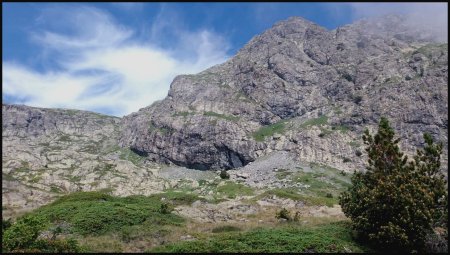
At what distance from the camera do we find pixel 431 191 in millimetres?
33688

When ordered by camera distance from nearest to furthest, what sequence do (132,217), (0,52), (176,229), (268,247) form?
(0,52) < (268,247) < (176,229) < (132,217)

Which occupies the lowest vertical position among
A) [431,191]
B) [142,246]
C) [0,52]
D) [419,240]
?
[142,246]

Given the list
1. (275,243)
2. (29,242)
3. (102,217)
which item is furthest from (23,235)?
(275,243)

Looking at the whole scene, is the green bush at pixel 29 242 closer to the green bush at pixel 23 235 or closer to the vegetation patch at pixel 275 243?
the green bush at pixel 23 235

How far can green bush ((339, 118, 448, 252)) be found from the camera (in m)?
32.1

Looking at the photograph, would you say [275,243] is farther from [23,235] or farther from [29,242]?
[23,235]

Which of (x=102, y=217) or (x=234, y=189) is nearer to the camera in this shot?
(x=102, y=217)

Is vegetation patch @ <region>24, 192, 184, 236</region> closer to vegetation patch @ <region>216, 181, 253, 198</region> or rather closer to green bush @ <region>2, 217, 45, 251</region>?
green bush @ <region>2, 217, 45, 251</region>

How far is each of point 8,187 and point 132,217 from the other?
78.9m

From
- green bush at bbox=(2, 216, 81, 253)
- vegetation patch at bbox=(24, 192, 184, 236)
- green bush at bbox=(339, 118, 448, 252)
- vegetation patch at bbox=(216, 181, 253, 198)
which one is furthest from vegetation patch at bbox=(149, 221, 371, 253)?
vegetation patch at bbox=(216, 181, 253, 198)

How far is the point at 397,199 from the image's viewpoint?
107 feet

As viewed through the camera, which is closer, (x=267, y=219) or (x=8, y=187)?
(x=267, y=219)

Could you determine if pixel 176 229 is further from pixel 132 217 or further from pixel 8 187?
pixel 8 187

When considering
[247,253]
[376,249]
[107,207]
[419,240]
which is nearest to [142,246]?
[247,253]
